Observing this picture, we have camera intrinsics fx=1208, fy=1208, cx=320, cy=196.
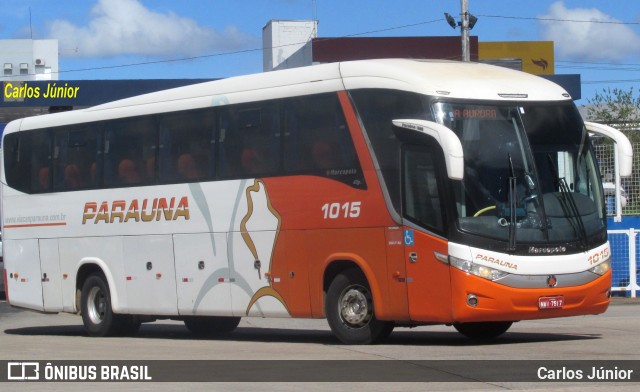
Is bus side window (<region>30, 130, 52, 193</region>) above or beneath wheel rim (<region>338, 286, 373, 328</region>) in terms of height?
above

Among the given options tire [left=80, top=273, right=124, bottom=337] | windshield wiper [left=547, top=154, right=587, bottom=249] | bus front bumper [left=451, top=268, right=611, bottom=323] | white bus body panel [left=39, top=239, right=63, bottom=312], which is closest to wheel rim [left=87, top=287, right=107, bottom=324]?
tire [left=80, top=273, right=124, bottom=337]

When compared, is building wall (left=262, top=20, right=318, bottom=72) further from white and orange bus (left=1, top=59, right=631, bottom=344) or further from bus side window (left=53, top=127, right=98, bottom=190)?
white and orange bus (left=1, top=59, right=631, bottom=344)

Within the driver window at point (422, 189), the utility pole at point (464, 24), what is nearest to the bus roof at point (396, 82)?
the driver window at point (422, 189)

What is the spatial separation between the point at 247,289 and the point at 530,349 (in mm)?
4707

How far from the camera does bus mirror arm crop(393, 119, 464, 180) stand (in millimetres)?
13625

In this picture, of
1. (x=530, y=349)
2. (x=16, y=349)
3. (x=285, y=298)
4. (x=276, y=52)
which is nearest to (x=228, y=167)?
(x=285, y=298)

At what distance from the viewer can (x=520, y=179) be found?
1448 cm

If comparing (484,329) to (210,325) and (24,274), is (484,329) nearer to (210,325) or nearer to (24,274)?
(210,325)

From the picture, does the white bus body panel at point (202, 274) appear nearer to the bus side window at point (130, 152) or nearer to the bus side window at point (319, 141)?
the bus side window at point (130, 152)

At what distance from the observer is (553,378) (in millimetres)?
11164

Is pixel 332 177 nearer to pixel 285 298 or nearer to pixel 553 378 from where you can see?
pixel 285 298

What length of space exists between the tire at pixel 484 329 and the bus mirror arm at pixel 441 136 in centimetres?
331

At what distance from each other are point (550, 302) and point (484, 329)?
227 cm

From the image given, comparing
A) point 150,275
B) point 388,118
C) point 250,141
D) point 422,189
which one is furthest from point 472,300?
point 150,275
